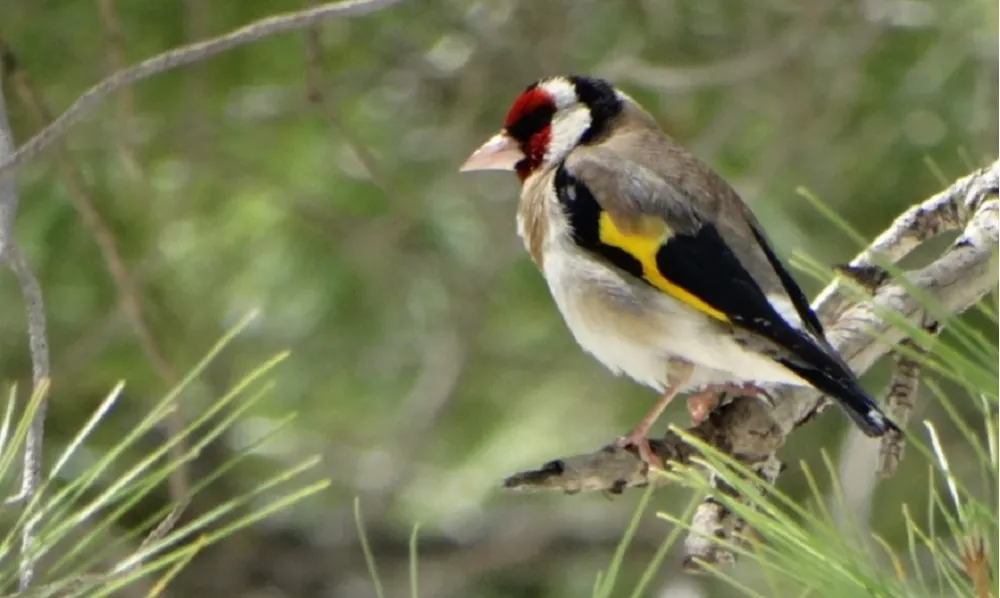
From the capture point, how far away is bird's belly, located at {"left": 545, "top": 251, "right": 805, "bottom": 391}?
1445mm

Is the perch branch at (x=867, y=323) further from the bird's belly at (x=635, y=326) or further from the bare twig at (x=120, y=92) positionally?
the bare twig at (x=120, y=92)

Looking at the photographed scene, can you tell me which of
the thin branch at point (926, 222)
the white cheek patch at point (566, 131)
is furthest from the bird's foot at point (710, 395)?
the white cheek patch at point (566, 131)

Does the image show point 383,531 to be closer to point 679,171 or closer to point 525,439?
point 525,439

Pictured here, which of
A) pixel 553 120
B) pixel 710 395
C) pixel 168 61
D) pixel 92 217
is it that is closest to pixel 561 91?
pixel 553 120

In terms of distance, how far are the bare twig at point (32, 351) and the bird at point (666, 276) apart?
557mm

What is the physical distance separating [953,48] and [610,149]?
820mm

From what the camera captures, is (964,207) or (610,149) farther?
(610,149)

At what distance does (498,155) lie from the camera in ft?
5.74

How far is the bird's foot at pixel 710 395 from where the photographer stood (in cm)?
144

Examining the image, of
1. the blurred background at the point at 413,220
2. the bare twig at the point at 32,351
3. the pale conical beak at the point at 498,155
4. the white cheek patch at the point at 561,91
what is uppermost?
the bare twig at the point at 32,351

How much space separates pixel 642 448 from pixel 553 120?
0.60 m

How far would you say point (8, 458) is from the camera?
83cm

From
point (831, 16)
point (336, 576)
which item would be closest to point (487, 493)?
point (336, 576)

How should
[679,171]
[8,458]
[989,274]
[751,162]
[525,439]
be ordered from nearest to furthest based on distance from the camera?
1. [8,458]
2. [989,274]
3. [679,171]
4. [751,162]
5. [525,439]
